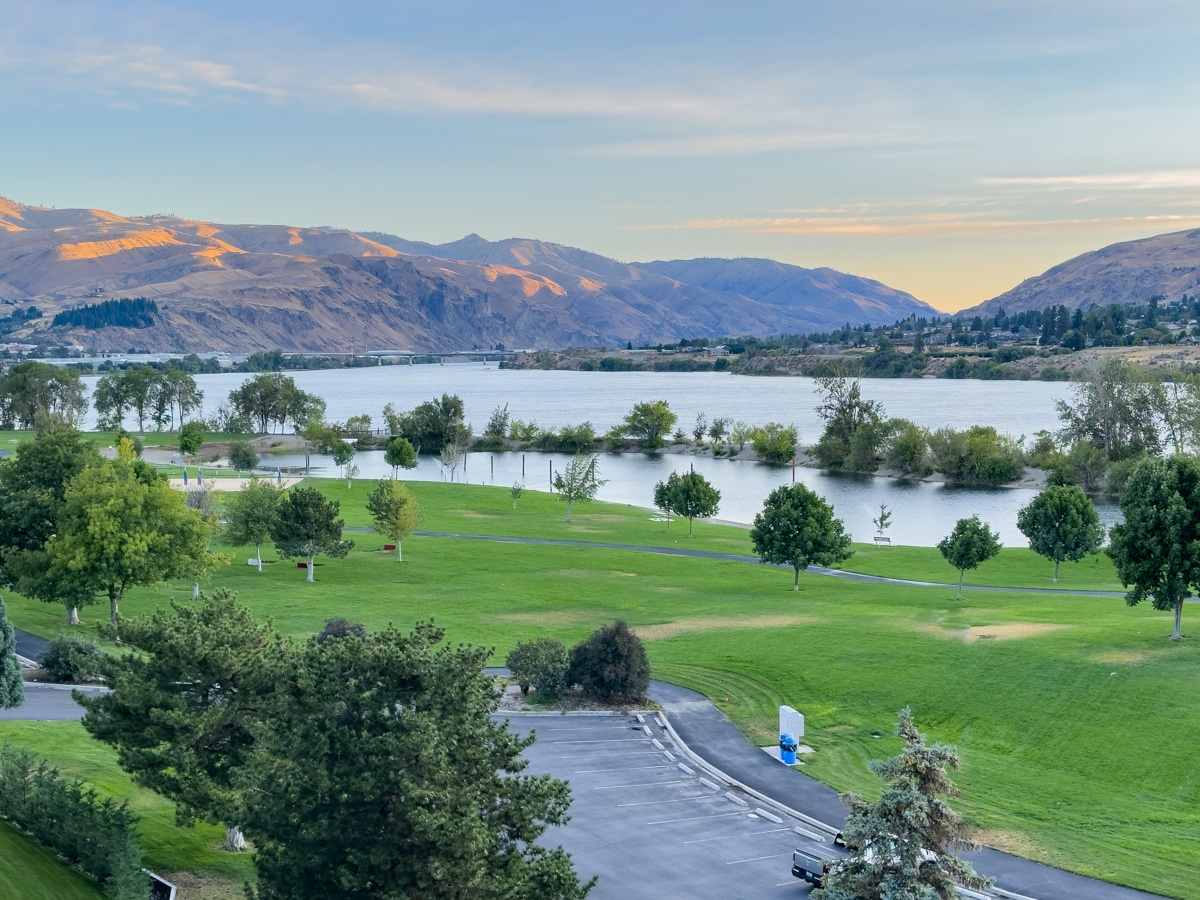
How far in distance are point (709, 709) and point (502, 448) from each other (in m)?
122

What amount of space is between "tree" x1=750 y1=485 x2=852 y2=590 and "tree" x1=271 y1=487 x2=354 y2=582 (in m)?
22.7

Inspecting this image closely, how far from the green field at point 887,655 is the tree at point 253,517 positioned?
5.93 ft

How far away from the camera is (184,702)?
75.2 feet

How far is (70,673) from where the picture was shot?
3756 cm

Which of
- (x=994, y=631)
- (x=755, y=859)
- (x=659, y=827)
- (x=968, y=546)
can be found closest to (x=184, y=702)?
(x=659, y=827)

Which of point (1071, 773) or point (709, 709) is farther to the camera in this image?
point (709, 709)

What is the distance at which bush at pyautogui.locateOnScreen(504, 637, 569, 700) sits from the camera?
3722 centimetres

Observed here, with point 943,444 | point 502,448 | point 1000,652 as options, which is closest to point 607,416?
point 502,448

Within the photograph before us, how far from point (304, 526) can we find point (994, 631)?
113 feet

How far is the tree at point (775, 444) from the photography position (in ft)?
457

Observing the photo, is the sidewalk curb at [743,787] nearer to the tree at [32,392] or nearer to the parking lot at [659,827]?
the parking lot at [659,827]

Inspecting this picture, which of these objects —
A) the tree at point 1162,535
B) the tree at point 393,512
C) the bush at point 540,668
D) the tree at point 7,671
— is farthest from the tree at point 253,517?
the tree at point 1162,535

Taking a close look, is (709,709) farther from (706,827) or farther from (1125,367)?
(1125,367)

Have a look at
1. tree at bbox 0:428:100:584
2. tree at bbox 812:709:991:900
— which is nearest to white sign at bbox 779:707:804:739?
tree at bbox 812:709:991:900
